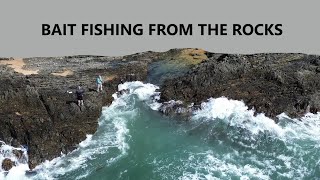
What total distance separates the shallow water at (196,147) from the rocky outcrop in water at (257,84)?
1.44 metres

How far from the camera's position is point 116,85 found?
6175 centimetres

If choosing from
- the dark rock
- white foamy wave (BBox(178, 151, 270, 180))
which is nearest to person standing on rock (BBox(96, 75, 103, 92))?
the dark rock

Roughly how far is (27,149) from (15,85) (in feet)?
37.6

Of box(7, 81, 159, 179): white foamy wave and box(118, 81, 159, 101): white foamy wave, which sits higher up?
box(118, 81, 159, 101): white foamy wave

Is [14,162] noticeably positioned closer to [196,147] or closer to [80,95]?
[80,95]

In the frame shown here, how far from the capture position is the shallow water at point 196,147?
147 feet

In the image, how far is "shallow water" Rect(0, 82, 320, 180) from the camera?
1761 inches

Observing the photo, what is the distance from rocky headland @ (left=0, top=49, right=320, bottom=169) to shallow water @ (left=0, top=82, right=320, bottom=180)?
1.57 meters

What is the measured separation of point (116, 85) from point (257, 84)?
15986mm

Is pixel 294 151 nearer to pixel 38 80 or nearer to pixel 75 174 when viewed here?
pixel 75 174

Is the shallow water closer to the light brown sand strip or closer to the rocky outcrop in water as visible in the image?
the rocky outcrop in water

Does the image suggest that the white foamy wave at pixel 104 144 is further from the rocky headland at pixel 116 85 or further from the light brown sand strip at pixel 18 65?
the light brown sand strip at pixel 18 65

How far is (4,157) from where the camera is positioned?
152 feet

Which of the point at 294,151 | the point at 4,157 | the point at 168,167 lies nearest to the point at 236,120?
the point at 294,151
